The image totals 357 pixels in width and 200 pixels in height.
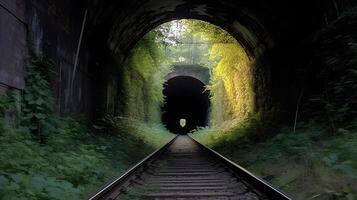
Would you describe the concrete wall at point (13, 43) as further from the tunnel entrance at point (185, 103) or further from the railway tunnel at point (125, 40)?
the tunnel entrance at point (185, 103)

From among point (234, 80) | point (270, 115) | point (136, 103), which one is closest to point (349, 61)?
point (270, 115)

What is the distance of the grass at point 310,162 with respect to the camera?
5629mm

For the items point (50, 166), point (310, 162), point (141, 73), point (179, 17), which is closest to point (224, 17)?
point (179, 17)

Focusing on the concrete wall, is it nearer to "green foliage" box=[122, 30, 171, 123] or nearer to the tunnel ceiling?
the tunnel ceiling

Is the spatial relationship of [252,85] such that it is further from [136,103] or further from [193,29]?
[136,103]

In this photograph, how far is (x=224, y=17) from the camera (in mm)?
15727

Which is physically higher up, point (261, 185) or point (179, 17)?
point (179, 17)

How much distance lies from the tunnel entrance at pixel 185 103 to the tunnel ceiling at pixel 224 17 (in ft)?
65.2

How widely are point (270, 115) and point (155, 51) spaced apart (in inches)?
342

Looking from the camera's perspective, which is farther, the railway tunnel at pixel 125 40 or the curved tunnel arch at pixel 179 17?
the curved tunnel arch at pixel 179 17

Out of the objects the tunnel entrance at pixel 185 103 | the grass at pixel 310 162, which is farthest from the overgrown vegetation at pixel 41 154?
the tunnel entrance at pixel 185 103

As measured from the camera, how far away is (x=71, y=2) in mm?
10148

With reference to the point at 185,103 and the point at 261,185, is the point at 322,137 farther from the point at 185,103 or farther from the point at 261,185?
the point at 185,103

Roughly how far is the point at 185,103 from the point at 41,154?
1589 inches
